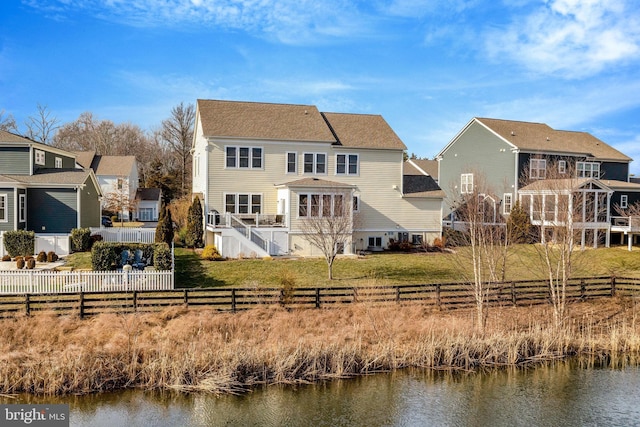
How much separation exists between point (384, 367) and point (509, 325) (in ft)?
19.1

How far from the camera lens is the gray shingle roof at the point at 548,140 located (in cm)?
3925

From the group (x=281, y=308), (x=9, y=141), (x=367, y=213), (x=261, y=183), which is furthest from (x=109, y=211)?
(x=281, y=308)

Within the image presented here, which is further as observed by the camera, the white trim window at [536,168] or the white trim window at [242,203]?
the white trim window at [536,168]

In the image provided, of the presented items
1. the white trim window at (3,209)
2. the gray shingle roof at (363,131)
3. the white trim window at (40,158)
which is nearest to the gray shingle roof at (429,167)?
the gray shingle roof at (363,131)

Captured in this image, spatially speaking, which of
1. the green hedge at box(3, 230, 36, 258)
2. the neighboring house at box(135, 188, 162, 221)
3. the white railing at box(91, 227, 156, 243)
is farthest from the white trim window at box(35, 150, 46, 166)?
the neighboring house at box(135, 188, 162, 221)

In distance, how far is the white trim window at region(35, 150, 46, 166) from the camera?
31378 mm

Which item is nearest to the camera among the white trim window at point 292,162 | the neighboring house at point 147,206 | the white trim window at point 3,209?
the white trim window at point 3,209

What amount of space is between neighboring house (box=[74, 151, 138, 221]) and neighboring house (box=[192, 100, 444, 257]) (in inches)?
744

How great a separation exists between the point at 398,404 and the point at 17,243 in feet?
70.4

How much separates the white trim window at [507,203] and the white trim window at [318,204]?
1522 cm

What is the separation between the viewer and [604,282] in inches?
957

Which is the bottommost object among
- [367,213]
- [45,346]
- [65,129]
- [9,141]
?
[45,346]

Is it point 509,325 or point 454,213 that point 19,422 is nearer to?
point 509,325

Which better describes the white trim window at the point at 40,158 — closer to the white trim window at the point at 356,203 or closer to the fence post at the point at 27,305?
the fence post at the point at 27,305
